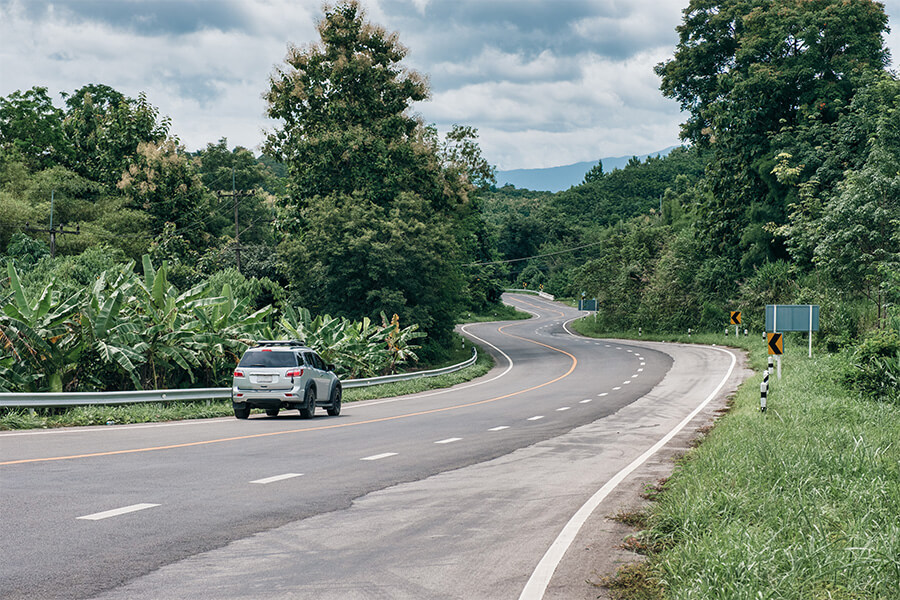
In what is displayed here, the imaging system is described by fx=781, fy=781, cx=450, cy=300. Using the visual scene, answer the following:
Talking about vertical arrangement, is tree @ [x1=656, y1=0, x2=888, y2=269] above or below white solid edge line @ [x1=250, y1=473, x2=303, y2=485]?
above

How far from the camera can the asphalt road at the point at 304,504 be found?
555 centimetres

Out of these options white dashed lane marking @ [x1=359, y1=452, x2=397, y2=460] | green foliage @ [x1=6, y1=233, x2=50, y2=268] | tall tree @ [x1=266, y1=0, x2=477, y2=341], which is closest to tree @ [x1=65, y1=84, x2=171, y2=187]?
green foliage @ [x1=6, y1=233, x2=50, y2=268]

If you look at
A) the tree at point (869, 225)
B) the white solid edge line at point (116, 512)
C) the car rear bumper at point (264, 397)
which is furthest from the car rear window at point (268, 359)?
the tree at point (869, 225)

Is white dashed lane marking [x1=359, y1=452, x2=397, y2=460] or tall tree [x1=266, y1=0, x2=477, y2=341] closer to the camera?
A: white dashed lane marking [x1=359, y1=452, x2=397, y2=460]

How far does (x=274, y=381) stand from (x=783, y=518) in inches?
524

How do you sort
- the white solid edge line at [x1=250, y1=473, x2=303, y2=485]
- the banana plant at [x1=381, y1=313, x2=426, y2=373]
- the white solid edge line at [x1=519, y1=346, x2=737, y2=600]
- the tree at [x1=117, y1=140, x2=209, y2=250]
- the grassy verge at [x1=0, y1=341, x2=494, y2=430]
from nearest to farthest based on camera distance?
the white solid edge line at [x1=519, y1=346, x2=737, y2=600] < the white solid edge line at [x1=250, y1=473, x2=303, y2=485] < the grassy verge at [x1=0, y1=341, x2=494, y2=430] < the banana plant at [x1=381, y1=313, x2=426, y2=373] < the tree at [x1=117, y1=140, x2=209, y2=250]

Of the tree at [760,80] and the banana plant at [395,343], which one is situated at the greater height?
the tree at [760,80]

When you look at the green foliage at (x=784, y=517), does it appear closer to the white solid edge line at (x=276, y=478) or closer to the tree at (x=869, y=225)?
the white solid edge line at (x=276, y=478)

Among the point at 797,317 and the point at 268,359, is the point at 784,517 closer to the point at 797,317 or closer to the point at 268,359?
the point at 268,359

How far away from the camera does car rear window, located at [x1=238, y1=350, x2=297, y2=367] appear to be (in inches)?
709

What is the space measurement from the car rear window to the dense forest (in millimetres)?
2673

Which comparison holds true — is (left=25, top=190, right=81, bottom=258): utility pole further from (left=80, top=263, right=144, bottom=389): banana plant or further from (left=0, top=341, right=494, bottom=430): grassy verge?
(left=0, top=341, right=494, bottom=430): grassy verge

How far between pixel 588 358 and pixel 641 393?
1908 centimetres

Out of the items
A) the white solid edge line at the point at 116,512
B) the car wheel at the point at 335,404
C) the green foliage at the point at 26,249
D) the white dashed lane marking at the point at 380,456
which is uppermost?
the green foliage at the point at 26,249
